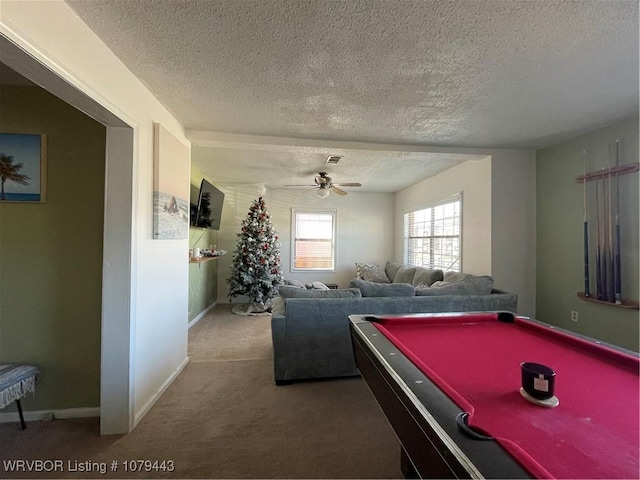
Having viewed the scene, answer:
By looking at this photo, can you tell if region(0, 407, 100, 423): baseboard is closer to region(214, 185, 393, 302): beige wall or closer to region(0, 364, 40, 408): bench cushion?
region(0, 364, 40, 408): bench cushion

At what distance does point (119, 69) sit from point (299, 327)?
2334mm

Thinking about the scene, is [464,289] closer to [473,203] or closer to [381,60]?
[473,203]

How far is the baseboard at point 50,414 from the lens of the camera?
75.6 inches

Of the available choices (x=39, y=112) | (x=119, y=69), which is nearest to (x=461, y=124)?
(x=119, y=69)

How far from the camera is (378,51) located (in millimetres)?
1619

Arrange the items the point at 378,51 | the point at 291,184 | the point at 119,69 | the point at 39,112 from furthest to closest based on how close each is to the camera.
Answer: the point at 291,184, the point at 39,112, the point at 119,69, the point at 378,51

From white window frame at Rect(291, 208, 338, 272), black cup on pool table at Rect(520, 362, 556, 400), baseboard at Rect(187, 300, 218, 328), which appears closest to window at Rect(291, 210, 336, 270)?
white window frame at Rect(291, 208, 338, 272)

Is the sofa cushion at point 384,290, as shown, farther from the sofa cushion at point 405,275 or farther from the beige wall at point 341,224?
the beige wall at point 341,224

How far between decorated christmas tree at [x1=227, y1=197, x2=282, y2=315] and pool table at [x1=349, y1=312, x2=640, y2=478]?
3.44 m

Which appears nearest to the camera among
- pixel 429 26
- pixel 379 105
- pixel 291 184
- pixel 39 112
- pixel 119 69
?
pixel 429 26

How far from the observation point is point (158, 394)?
2234 millimetres

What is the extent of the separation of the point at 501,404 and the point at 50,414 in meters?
2.84

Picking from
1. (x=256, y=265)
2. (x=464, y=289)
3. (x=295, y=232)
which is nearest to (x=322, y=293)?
(x=464, y=289)

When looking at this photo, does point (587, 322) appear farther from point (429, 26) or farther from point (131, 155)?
point (131, 155)
